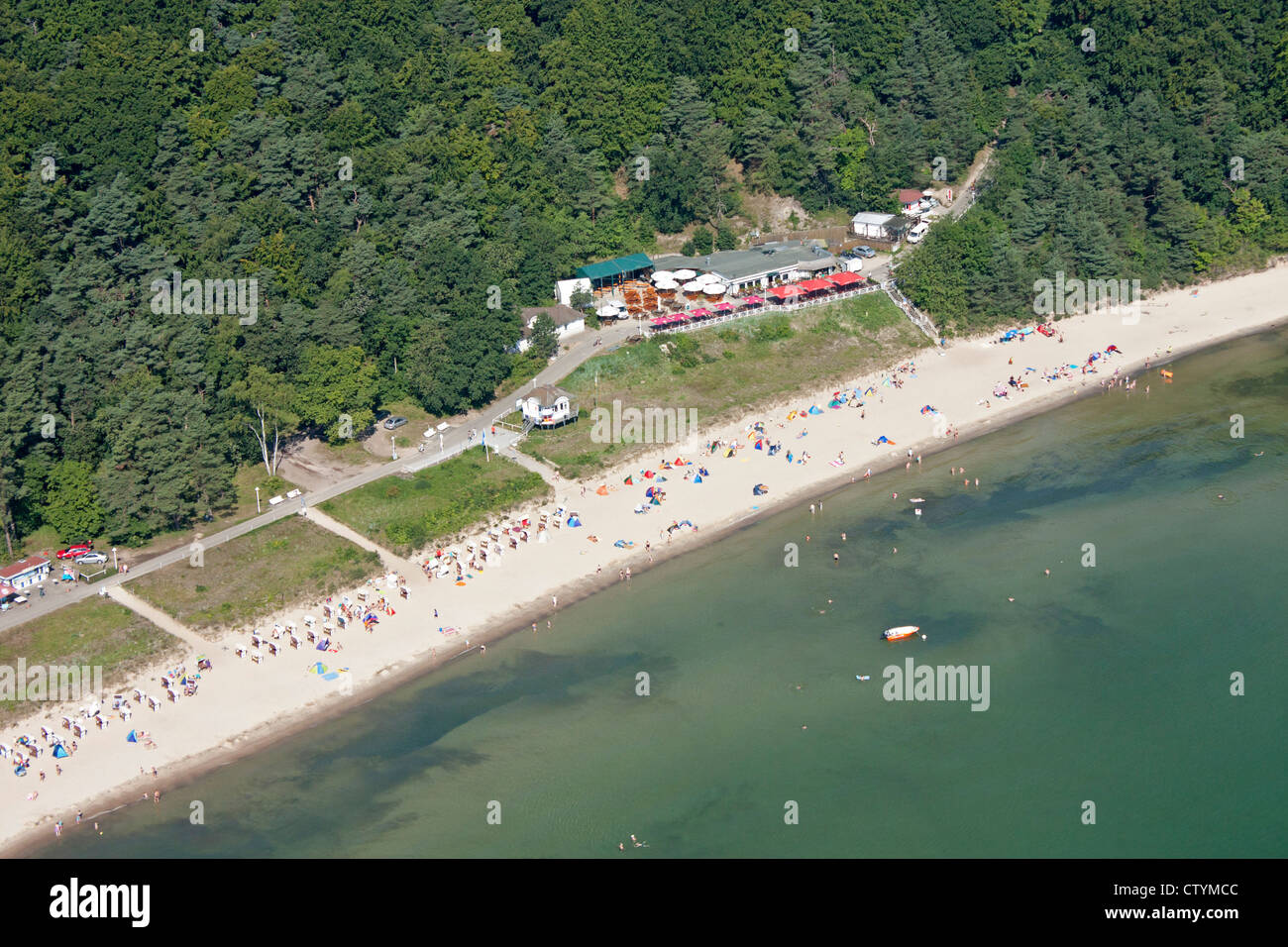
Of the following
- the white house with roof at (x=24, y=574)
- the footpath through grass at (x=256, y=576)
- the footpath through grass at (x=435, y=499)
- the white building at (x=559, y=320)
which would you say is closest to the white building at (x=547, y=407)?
the footpath through grass at (x=435, y=499)

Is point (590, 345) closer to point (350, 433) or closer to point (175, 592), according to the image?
point (350, 433)

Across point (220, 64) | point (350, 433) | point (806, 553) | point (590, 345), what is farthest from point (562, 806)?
point (220, 64)

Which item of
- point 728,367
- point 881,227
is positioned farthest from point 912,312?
point 728,367

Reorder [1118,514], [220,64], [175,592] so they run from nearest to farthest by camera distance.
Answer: [175,592] → [1118,514] → [220,64]

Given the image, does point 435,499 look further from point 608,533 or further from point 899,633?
point 899,633

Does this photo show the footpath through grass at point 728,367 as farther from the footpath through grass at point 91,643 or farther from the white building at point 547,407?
the footpath through grass at point 91,643

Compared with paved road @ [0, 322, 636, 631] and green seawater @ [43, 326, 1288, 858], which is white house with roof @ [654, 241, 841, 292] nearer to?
paved road @ [0, 322, 636, 631]
